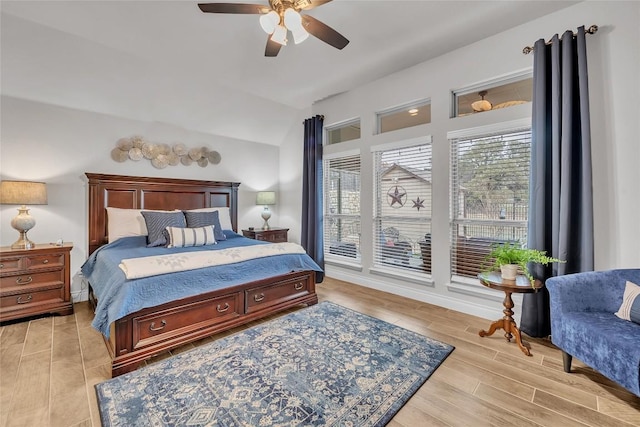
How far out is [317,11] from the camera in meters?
2.53

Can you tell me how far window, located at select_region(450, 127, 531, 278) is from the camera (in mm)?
2830

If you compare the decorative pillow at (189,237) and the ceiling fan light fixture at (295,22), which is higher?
the ceiling fan light fixture at (295,22)

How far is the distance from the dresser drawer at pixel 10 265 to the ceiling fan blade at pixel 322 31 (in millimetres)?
3606

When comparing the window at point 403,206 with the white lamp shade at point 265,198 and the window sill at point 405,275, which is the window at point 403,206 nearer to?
the window sill at point 405,275

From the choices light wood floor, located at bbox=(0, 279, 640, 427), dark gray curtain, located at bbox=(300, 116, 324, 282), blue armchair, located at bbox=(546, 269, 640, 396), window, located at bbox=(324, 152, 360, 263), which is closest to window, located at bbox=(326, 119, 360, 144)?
dark gray curtain, located at bbox=(300, 116, 324, 282)

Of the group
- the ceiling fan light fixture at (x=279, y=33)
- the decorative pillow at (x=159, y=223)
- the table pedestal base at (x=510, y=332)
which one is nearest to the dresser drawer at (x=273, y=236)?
the decorative pillow at (x=159, y=223)

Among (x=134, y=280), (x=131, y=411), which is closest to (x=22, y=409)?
(x=131, y=411)

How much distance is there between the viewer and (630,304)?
6.08 feet

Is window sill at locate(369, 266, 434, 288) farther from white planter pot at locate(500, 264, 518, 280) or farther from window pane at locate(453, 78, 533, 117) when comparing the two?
window pane at locate(453, 78, 533, 117)

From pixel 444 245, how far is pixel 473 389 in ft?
5.77

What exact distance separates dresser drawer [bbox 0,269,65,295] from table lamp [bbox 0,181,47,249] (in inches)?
12.5

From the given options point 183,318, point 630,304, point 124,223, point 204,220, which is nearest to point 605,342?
point 630,304

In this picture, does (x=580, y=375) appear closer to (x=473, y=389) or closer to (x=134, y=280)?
(x=473, y=389)

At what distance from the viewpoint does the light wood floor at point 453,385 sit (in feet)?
5.29
